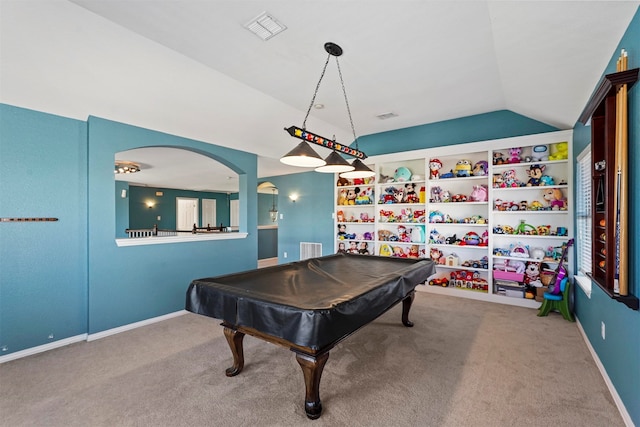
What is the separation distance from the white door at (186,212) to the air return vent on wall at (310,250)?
653 cm

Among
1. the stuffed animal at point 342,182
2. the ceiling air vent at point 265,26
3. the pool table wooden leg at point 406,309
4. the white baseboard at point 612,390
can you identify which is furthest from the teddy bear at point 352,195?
the white baseboard at point 612,390

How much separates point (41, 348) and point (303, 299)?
9.13 ft

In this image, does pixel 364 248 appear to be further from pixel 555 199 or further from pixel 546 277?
pixel 555 199

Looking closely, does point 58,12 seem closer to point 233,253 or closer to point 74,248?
point 74,248

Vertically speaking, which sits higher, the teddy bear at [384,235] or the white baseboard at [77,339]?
the teddy bear at [384,235]

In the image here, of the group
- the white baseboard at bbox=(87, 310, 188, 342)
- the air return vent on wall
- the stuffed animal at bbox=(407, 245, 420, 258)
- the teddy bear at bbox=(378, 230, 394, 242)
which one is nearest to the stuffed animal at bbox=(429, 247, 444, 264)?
the stuffed animal at bbox=(407, 245, 420, 258)

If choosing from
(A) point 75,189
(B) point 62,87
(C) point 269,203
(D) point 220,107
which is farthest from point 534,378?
(C) point 269,203

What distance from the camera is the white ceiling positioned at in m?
2.14

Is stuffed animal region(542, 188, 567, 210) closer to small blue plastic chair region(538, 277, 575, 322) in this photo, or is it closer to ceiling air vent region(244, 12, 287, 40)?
small blue plastic chair region(538, 277, 575, 322)

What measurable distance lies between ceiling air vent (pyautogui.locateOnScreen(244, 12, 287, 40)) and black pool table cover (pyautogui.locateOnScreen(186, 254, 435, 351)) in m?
2.05

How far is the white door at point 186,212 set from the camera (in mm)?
11273

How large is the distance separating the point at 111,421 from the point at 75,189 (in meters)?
2.28

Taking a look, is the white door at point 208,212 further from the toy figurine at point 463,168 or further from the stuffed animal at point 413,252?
the toy figurine at point 463,168

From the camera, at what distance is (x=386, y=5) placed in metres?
2.16
